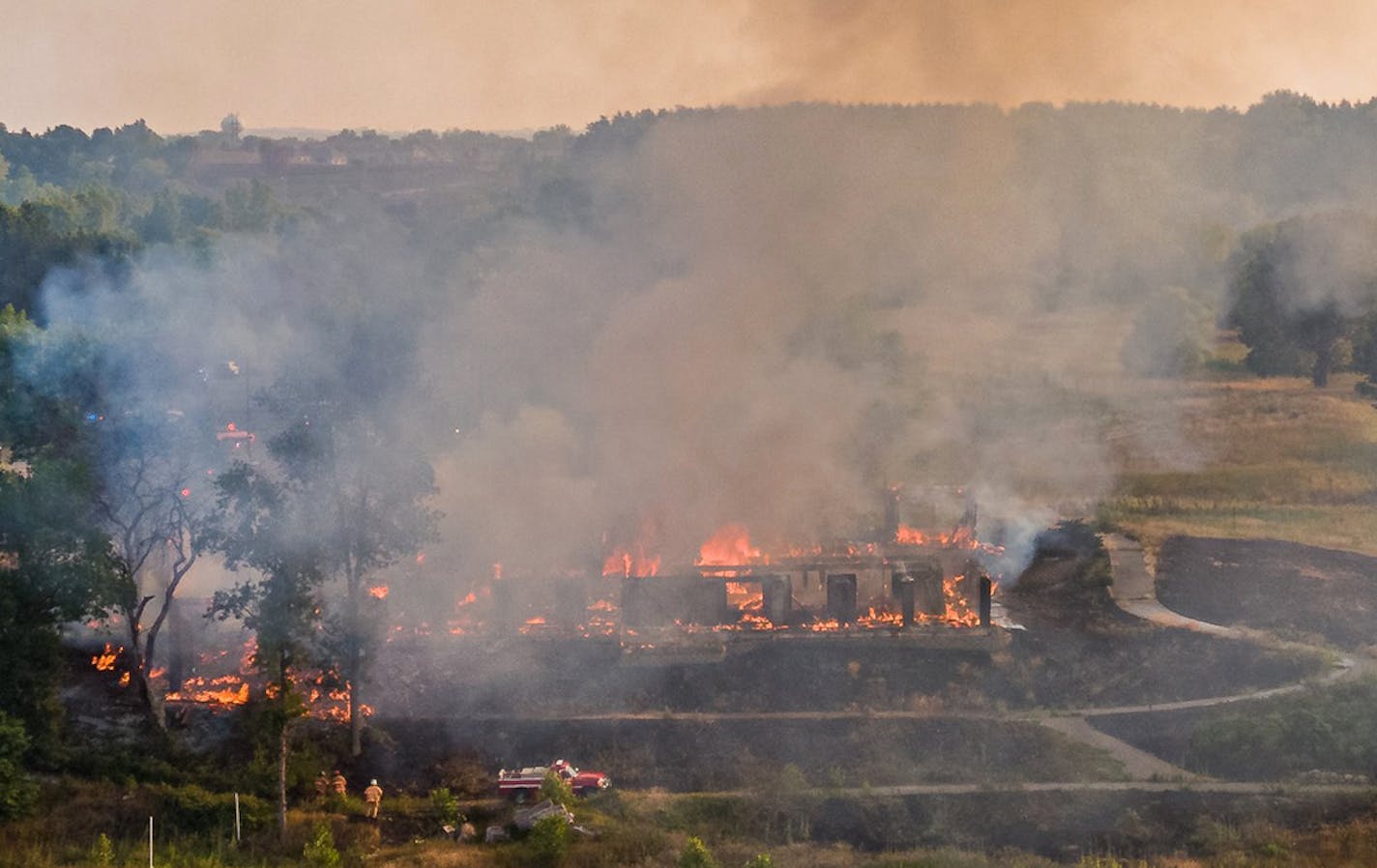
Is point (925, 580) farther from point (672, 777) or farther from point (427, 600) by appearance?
point (427, 600)

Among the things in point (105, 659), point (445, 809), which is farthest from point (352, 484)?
point (445, 809)

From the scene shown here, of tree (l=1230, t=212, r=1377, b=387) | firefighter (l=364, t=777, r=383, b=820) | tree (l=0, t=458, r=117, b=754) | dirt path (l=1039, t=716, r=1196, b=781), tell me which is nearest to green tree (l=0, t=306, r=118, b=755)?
tree (l=0, t=458, r=117, b=754)

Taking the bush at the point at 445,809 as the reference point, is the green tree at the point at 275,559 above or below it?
above

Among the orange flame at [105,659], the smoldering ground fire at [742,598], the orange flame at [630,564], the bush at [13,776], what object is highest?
the orange flame at [630,564]

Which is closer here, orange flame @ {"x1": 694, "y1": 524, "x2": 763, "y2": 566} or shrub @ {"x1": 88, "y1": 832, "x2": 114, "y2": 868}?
shrub @ {"x1": 88, "y1": 832, "x2": 114, "y2": 868}

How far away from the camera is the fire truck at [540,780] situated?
2550cm

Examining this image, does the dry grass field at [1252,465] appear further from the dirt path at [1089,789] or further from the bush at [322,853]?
the bush at [322,853]

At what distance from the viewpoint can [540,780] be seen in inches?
1013

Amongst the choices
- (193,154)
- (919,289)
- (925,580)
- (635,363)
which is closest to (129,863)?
(925,580)

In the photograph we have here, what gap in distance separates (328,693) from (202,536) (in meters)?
4.77

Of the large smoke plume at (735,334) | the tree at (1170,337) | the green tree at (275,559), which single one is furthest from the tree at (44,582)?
the tree at (1170,337)

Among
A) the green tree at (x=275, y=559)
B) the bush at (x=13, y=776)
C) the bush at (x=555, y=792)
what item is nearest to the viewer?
the bush at (x=13, y=776)

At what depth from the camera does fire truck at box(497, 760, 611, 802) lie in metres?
25.5

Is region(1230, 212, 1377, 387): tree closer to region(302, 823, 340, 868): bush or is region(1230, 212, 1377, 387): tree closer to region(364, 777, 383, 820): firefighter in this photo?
region(364, 777, 383, 820): firefighter
